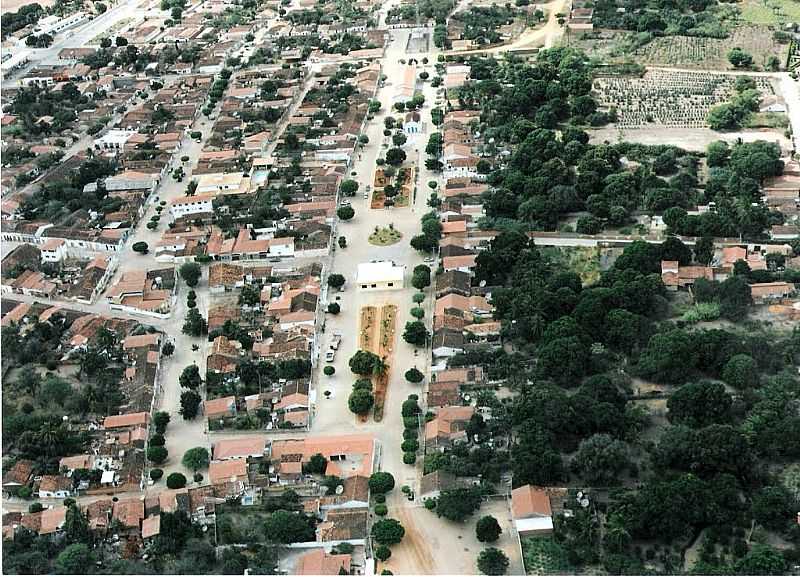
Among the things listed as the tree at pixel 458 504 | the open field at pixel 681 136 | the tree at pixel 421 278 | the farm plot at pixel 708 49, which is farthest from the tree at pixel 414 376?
the farm plot at pixel 708 49

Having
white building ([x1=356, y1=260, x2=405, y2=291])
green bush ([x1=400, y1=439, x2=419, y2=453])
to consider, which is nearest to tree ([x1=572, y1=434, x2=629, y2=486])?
green bush ([x1=400, y1=439, x2=419, y2=453])

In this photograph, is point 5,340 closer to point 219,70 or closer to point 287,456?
point 287,456

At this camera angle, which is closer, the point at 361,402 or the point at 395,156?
the point at 361,402

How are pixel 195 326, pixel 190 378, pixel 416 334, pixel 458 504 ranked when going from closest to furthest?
pixel 458 504
pixel 190 378
pixel 416 334
pixel 195 326

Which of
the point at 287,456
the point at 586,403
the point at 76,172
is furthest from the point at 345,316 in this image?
the point at 76,172

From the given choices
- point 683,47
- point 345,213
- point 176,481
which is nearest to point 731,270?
point 345,213

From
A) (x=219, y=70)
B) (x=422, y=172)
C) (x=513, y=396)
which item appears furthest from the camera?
(x=219, y=70)

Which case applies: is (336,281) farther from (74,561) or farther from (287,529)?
(74,561)
